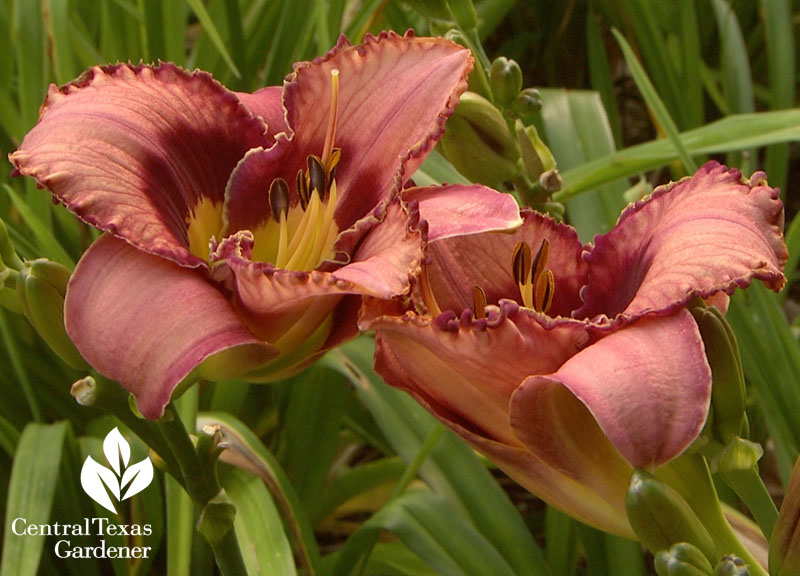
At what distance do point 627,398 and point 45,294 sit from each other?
0.86 ft

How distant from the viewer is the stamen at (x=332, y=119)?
50 cm

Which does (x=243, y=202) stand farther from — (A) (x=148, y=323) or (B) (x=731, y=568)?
(B) (x=731, y=568)

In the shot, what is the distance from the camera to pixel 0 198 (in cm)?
112

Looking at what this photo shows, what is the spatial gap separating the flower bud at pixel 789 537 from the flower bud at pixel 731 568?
0.03 metres

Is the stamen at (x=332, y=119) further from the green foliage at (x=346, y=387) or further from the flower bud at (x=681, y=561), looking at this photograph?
the flower bud at (x=681, y=561)

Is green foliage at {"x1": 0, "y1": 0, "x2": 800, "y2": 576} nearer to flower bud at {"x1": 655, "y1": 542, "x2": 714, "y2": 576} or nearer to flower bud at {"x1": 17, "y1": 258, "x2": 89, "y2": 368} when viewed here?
flower bud at {"x1": 17, "y1": 258, "x2": 89, "y2": 368}

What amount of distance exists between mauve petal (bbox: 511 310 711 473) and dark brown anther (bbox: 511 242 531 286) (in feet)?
0.31

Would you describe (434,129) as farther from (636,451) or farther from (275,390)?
(275,390)

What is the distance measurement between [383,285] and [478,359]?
7cm

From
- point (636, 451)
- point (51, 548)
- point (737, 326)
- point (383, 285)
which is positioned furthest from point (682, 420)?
point (51, 548)

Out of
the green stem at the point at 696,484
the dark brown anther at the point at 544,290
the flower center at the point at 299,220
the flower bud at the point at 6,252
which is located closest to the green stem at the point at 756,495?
the green stem at the point at 696,484

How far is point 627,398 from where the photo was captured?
1.21 feet

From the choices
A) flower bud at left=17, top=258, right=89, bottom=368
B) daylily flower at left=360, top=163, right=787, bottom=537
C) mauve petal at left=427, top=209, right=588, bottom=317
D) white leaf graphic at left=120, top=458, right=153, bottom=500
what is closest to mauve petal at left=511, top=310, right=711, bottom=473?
daylily flower at left=360, top=163, right=787, bottom=537

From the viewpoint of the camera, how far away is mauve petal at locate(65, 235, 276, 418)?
0.39 metres
